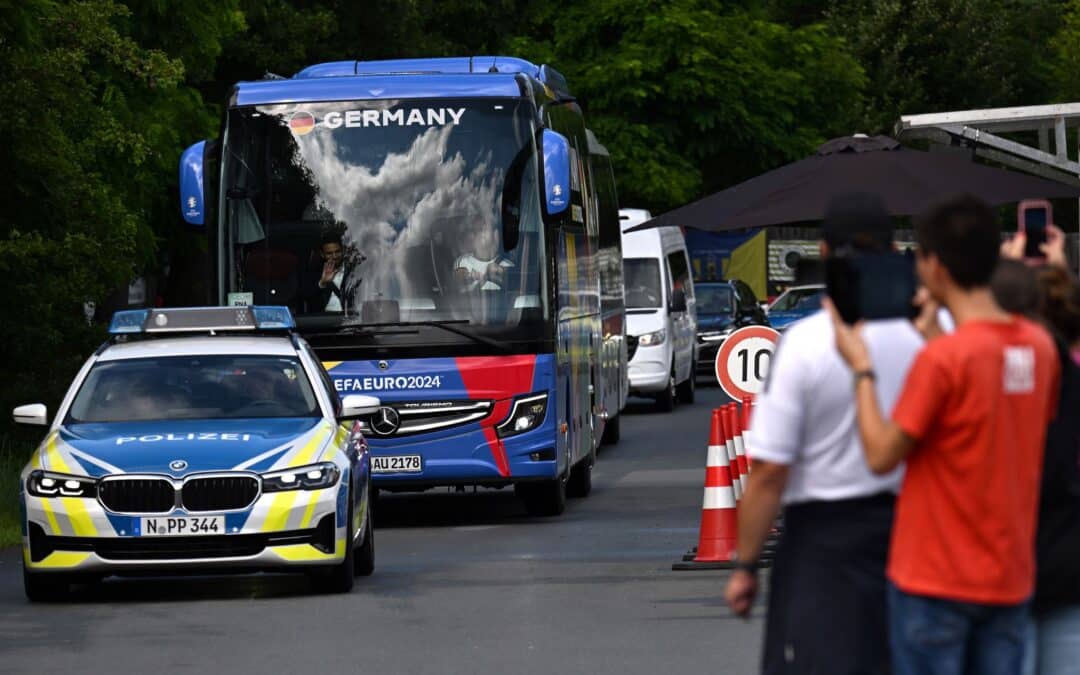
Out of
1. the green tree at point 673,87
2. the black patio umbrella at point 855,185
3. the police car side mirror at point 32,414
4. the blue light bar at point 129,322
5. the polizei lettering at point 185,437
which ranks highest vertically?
the green tree at point 673,87

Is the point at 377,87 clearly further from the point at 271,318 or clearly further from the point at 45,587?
the point at 45,587

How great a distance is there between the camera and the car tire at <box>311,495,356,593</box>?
13.0m

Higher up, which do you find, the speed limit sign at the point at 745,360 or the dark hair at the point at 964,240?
the dark hair at the point at 964,240

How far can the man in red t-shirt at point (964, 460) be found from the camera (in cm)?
543

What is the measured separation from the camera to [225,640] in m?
Result: 11.3

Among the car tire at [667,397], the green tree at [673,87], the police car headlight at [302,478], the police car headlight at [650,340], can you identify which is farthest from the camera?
the green tree at [673,87]

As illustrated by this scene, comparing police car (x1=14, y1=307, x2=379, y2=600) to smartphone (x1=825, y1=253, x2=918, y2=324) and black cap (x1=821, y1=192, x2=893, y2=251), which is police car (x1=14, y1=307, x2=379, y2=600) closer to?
black cap (x1=821, y1=192, x2=893, y2=251)

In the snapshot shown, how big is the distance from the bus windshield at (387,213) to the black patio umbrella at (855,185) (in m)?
1.30

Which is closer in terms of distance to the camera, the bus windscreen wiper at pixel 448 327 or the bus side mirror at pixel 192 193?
the bus windscreen wiper at pixel 448 327

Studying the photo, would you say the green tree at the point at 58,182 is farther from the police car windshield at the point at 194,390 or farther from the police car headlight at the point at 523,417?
the police car windshield at the point at 194,390

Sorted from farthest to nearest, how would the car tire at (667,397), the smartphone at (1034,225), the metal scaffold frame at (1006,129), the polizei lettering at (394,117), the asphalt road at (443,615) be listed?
1. the car tire at (667,397)
2. the metal scaffold frame at (1006,129)
3. the polizei lettering at (394,117)
4. the asphalt road at (443,615)
5. the smartphone at (1034,225)

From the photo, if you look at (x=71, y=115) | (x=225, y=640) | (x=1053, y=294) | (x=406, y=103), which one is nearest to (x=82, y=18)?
(x=71, y=115)

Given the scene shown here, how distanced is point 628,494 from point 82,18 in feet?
23.2

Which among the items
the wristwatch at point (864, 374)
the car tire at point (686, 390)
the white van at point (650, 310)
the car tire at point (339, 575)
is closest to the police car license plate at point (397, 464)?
the car tire at point (339, 575)
